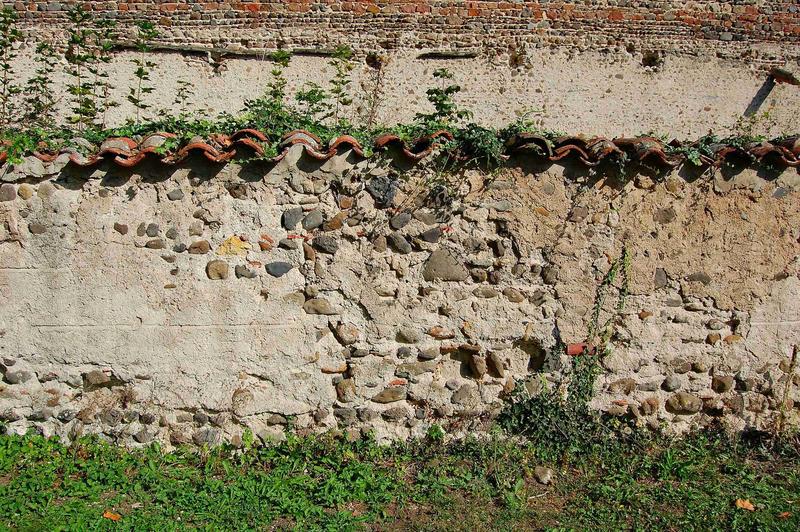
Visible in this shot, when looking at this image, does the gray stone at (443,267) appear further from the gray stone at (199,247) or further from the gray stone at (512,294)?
the gray stone at (199,247)

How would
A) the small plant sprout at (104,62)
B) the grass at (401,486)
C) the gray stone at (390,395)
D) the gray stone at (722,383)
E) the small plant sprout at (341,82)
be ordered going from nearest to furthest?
the grass at (401,486) → the gray stone at (390,395) → the gray stone at (722,383) → the small plant sprout at (341,82) → the small plant sprout at (104,62)

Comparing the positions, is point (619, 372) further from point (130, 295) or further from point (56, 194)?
point (56, 194)

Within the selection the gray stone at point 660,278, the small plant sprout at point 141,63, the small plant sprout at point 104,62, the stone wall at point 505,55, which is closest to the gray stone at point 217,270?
the small plant sprout at point 141,63

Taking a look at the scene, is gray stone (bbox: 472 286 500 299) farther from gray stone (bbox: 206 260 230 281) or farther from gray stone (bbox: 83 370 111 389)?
gray stone (bbox: 83 370 111 389)

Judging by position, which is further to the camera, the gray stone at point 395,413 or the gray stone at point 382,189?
the gray stone at point 395,413

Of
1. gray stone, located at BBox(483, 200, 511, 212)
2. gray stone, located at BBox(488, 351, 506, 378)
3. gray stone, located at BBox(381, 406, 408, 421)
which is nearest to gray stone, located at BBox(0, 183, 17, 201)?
gray stone, located at BBox(381, 406, 408, 421)

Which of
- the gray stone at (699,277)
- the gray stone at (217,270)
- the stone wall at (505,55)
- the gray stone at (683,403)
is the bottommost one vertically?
the gray stone at (683,403)

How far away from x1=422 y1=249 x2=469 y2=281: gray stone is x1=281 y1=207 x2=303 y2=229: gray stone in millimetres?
886

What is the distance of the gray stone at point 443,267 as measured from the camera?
3.96m

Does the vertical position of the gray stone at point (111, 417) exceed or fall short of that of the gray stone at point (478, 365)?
it falls short

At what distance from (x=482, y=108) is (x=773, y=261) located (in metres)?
7.41

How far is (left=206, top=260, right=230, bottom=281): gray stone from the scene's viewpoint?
12.6 ft

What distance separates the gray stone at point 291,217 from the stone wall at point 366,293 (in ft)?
0.04

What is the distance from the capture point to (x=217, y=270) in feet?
12.6
